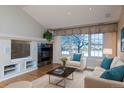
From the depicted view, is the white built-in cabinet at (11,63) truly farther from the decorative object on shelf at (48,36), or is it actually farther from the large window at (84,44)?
the large window at (84,44)

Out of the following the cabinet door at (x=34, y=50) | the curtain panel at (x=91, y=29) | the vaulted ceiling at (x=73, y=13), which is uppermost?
the vaulted ceiling at (x=73, y=13)

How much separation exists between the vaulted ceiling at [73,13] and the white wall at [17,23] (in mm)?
293

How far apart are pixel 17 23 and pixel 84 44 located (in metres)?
3.63

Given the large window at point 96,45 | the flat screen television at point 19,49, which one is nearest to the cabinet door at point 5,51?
the flat screen television at point 19,49

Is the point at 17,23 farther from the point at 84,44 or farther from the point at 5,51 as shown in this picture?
the point at 84,44

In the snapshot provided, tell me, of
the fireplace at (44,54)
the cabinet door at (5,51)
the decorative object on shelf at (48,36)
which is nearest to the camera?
the cabinet door at (5,51)

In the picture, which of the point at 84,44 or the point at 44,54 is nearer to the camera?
the point at 84,44

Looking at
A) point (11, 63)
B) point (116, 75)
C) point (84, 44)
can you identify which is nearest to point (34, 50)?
point (11, 63)

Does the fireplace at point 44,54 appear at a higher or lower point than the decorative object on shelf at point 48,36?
lower

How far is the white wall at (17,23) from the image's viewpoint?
3.79 metres

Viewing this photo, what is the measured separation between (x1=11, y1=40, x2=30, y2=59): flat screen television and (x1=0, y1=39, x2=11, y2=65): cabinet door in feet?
0.65

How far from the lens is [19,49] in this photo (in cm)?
440

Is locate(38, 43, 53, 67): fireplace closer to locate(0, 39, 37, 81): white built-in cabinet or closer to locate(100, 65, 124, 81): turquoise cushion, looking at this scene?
locate(0, 39, 37, 81): white built-in cabinet

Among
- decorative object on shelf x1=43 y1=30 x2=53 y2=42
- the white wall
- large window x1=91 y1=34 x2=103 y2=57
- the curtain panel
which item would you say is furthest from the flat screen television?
large window x1=91 y1=34 x2=103 y2=57
